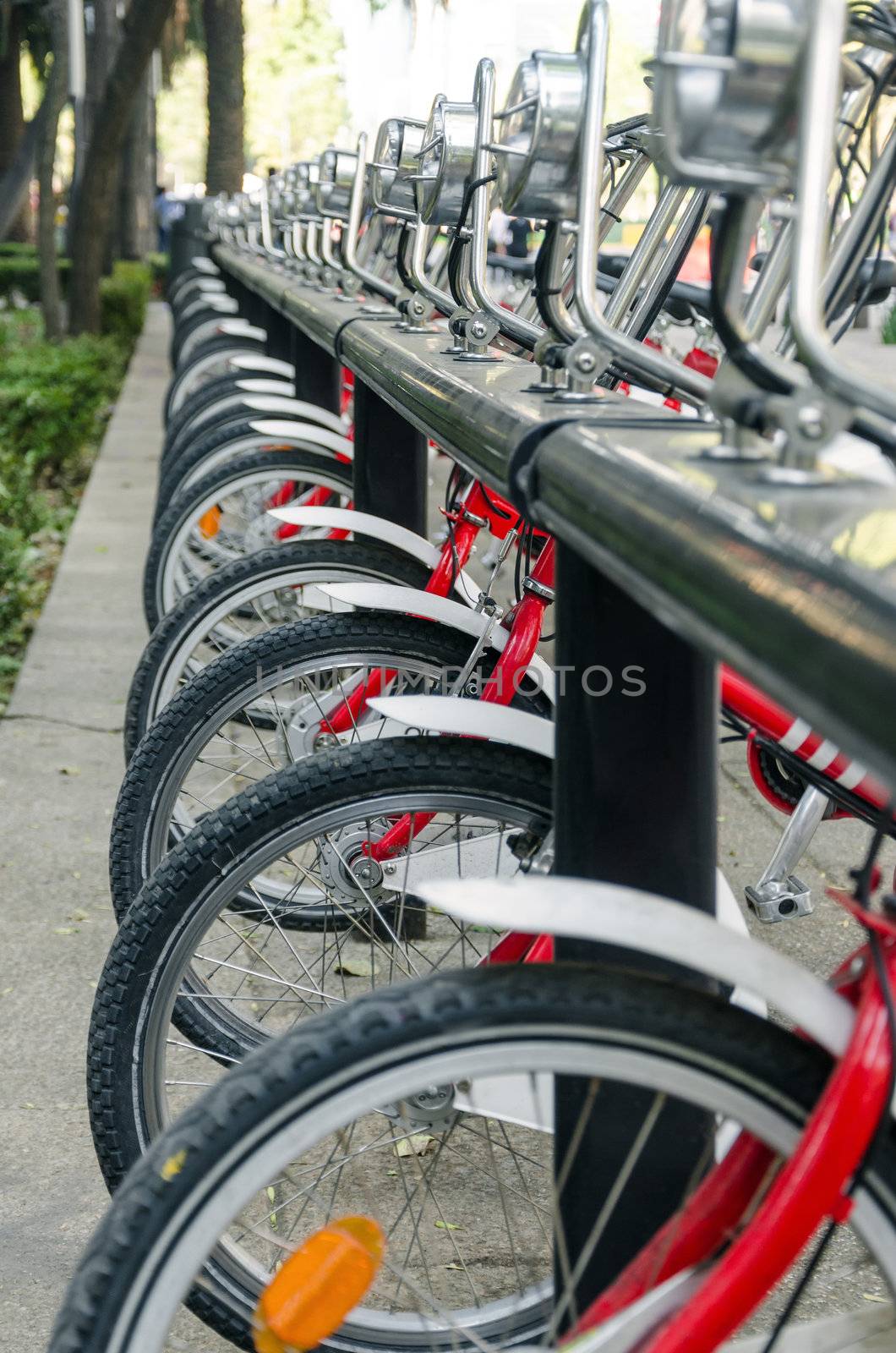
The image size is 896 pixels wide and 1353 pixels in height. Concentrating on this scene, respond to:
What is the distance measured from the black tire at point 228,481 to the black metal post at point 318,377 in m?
0.83

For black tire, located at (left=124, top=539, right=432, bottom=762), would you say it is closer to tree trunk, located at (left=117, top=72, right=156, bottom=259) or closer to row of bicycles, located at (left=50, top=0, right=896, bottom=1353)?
row of bicycles, located at (left=50, top=0, right=896, bottom=1353)

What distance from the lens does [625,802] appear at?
63.7 inches

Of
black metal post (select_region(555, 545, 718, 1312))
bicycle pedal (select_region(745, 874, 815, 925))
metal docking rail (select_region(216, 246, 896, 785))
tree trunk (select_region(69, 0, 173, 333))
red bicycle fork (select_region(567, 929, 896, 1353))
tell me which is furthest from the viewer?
tree trunk (select_region(69, 0, 173, 333))

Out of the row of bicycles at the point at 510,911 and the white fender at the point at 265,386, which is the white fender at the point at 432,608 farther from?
the white fender at the point at 265,386

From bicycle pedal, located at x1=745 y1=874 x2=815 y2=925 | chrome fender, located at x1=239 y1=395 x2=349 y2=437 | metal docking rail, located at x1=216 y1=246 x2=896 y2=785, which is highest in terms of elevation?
metal docking rail, located at x1=216 y1=246 x2=896 y2=785

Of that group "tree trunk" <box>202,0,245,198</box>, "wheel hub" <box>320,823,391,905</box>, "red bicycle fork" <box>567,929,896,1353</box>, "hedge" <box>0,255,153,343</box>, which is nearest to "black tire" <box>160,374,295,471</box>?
"wheel hub" <box>320,823,391,905</box>

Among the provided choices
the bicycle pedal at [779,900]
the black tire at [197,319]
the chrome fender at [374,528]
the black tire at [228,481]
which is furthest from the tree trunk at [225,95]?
the bicycle pedal at [779,900]

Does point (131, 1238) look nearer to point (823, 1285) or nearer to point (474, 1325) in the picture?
point (474, 1325)

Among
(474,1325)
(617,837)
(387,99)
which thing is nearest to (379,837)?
(474,1325)

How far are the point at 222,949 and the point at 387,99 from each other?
39.1 m

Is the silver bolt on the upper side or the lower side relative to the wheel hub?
upper

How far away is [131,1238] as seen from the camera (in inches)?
50.7

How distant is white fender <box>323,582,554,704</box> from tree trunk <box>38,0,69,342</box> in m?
10.8

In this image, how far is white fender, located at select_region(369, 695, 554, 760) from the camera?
6.55 ft
